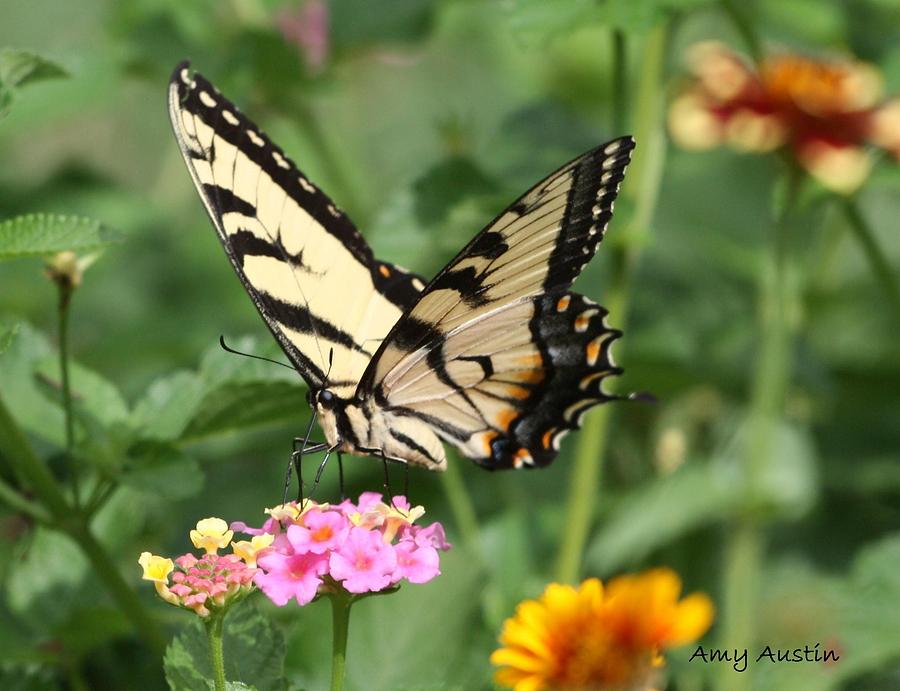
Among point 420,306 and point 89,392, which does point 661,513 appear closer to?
point 420,306

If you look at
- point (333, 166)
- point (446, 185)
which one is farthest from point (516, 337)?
point (333, 166)

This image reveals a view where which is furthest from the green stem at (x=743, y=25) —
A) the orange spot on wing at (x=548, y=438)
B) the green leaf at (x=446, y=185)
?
the orange spot on wing at (x=548, y=438)

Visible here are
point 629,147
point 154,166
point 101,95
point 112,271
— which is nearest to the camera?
point 629,147

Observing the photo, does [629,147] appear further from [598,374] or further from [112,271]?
[112,271]

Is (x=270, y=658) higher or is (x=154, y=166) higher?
(x=154, y=166)

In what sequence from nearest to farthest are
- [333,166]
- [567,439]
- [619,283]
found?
[619,283], [333,166], [567,439]

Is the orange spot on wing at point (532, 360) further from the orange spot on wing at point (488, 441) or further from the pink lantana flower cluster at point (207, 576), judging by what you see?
the pink lantana flower cluster at point (207, 576)

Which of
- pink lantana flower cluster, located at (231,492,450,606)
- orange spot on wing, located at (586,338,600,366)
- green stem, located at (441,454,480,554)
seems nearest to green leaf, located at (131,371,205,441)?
pink lantana flower cluster, located at (231,492,450,606)

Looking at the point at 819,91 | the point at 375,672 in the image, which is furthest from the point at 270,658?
the point at 819,91
